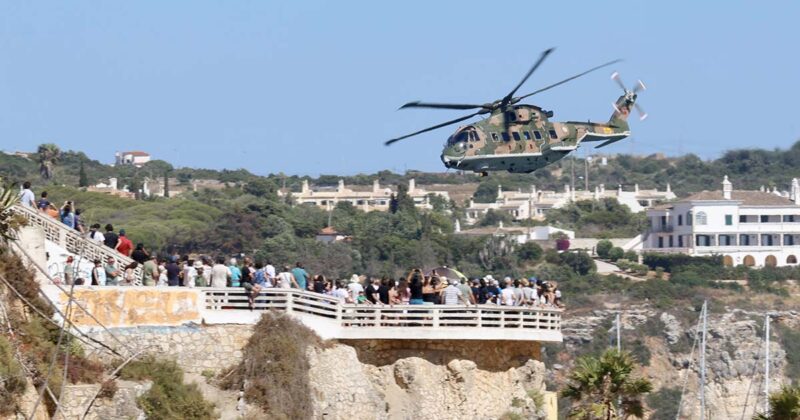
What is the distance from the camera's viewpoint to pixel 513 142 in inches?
2228

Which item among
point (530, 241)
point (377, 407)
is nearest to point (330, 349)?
point (377, 407)

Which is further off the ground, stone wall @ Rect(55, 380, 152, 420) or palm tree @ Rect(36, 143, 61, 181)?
palm tree @ Rect(36, 143, 61, 181)

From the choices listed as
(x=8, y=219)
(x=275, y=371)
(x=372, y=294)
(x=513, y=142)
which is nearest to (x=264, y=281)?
(x=372, y=294)

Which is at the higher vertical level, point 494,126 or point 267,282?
point 494,126

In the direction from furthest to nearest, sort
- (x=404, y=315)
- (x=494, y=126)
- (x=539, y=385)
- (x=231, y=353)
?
(x=494, y=126) < (x=539, y=385) < (x=404, y=315) < (x=231, y=353)

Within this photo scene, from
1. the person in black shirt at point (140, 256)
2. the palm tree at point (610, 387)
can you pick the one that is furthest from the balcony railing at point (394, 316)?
the palm tree at point (610, 387)

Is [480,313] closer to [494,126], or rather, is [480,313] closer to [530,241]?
[494,126]

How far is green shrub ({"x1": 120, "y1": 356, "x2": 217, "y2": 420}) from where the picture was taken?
110 feet

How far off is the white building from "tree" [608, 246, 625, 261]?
3906 millimetres

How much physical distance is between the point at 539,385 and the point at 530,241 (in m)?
153

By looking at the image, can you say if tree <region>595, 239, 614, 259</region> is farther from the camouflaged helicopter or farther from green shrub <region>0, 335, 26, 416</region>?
green shrub <region>0, 335, 26, 416</region>

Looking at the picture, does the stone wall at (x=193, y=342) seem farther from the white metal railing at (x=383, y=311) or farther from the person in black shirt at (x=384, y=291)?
the person in black shirt at (x=384, y=291)

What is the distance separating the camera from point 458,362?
129 ft

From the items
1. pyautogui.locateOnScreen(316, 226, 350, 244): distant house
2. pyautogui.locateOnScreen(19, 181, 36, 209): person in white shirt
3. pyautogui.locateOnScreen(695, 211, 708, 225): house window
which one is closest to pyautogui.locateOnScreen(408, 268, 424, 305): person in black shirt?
pyautogui.locateOnScreen(19, 181, 36, 209): person in white shirt
